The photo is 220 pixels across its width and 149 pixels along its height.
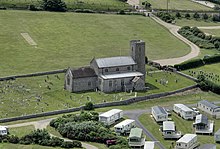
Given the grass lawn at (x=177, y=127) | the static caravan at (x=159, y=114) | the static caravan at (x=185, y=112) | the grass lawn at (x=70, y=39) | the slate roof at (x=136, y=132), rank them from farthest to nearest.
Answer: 1. the grass lawn at (x=70, y=39)
2. the static caravan at (x=185, y=112)
3. the static caravan at (x=159, y=114)
4. the grass lawn at (x=177, y=127)
5. the slate roof at (x=136, y=132)

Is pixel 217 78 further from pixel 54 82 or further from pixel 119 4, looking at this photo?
pixel 119 4

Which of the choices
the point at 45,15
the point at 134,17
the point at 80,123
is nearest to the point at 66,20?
the point at 45,15

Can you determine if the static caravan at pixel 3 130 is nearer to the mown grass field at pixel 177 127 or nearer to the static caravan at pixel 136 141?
the static caravan at pixel 136 141

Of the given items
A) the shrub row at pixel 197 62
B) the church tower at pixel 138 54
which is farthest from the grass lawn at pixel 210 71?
the church tower at pixel 138 54

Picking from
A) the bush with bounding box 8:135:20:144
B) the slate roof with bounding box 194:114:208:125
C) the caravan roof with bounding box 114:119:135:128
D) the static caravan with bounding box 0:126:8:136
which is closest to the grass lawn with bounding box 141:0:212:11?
the slate roof with bounding box 194:114:208:125

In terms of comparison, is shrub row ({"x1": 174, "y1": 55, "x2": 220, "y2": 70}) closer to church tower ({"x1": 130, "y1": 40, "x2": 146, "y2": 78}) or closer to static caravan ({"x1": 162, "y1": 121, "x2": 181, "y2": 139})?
church tower ({"x1": 130, "y1": 40, "x2": 146, "y2": 78})

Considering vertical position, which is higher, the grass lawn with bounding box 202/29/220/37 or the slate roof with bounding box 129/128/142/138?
the grass lawn with bounding box 202/29/220/37

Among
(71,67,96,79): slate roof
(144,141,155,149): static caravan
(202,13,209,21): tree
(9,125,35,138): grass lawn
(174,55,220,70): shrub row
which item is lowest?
(144,141,155,149): static caravan
